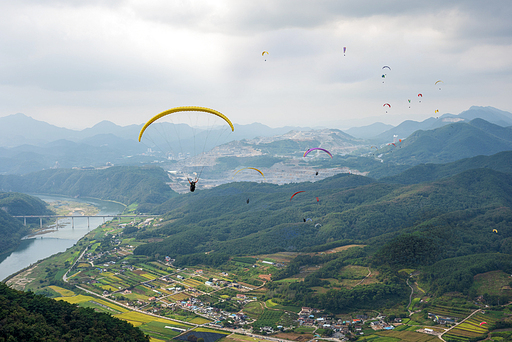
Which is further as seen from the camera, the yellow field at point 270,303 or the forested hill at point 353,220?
the forested hill at point 353,220

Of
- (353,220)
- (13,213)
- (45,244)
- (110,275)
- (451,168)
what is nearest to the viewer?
(110,275)

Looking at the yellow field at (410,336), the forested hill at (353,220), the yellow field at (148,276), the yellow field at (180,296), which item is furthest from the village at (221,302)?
the forested hill at (353,220)

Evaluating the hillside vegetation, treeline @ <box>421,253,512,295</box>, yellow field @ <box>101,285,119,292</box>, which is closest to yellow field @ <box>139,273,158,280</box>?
yellow field @ <box>101,285,119,292</box>

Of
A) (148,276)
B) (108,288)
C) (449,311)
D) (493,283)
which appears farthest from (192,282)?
(493,283)

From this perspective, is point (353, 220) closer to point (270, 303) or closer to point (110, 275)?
point (270, 303)

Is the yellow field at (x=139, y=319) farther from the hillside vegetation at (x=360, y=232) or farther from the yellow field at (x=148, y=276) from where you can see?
the hillside vegetation at (x=360, y=232)

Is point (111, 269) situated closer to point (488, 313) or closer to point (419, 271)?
point (419, 271)

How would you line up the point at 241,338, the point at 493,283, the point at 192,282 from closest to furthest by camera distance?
the point at 241,338 → the point at 493,283 → the point at 192,282
